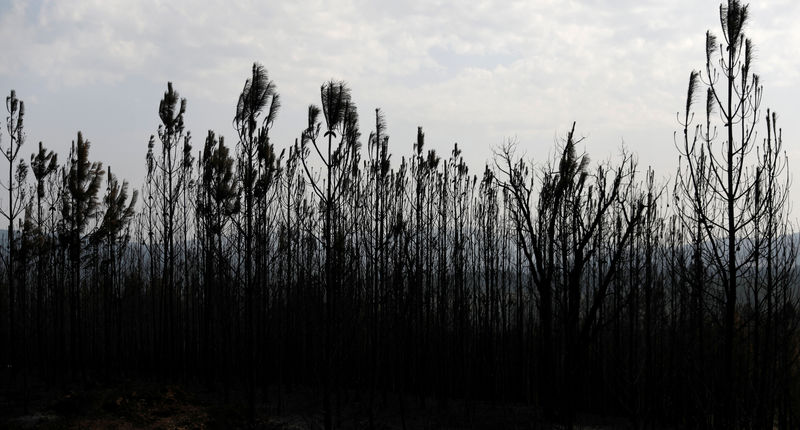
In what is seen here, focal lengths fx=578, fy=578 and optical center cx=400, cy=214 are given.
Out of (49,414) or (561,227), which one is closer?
(561,227)

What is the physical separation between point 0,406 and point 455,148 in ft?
51.3

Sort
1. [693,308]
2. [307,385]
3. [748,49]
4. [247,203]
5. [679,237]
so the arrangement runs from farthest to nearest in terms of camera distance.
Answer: [307,385] < [679,237] < [693,308] < [247,203] < [748,49]

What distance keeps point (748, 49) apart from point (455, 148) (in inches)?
451

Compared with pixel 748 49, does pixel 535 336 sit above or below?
below

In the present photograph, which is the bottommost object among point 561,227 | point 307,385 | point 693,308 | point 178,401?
point 307,385

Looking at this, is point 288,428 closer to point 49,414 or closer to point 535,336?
point 49,414

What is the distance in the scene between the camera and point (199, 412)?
14391 millimetres

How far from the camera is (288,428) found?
1466 centimetres

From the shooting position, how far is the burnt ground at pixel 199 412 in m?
13.3

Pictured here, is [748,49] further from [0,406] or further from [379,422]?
[0,406]

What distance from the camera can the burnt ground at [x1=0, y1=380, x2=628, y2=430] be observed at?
43.6ft

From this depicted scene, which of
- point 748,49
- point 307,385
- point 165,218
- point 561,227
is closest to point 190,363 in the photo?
point 307,385

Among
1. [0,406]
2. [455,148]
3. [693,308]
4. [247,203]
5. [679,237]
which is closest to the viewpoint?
[247,203]

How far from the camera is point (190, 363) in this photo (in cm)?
2388
